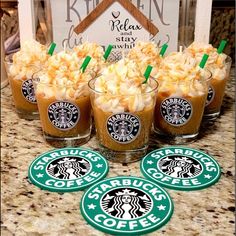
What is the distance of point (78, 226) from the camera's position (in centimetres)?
88

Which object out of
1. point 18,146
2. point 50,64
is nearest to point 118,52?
point 50,64

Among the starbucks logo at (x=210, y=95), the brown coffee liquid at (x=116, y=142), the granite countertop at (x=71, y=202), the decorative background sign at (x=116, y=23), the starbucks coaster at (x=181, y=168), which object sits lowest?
the granite countertop at (x=71, y=202)

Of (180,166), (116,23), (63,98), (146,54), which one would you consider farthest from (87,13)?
(180,166)

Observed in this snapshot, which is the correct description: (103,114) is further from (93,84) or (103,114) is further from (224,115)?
(224,115)

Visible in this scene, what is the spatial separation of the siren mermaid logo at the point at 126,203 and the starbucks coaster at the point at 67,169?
0.08m

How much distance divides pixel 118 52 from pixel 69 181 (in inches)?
20.3

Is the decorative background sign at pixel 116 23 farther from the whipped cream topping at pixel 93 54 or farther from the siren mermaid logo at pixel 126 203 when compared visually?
the siren mermaid logo at pixel 126 203

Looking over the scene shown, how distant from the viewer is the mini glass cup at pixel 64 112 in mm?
1099

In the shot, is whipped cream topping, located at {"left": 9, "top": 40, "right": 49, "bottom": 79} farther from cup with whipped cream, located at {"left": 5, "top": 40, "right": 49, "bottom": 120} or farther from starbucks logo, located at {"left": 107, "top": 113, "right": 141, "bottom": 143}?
starbucks logo, located at {"left": 107, "top": 113, "right": 141, "bottom": 143}

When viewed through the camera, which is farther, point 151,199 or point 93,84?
point 93,84

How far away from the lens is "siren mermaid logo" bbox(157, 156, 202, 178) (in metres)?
1.03

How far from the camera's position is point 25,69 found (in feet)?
4.09

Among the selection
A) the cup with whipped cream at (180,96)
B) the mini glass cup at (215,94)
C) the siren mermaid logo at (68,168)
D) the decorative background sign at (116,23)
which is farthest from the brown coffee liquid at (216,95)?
the siren mermaid logo at (68,168)

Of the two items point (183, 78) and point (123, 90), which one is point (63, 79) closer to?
point (123, 90)
